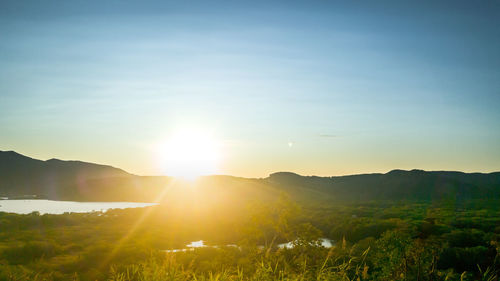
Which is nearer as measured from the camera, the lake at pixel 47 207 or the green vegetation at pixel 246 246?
the green vegetation at pixel 246 246

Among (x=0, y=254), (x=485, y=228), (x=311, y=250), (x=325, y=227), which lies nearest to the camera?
(x=311, y=250)

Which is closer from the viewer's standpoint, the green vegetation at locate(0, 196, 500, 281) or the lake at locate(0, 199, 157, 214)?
the green vegetation at locate(0, 196, 500, 281)

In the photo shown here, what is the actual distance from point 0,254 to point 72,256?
9.46 metres

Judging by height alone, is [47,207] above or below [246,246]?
above

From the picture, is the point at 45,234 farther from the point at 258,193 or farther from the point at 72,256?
the point at 258,193

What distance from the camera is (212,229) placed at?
99938 mm

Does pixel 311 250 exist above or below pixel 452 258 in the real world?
above

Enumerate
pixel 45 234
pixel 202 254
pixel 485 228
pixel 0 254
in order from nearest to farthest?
pixel 0 254
pixel 202 254
pixel 485 228
pixel 45 234

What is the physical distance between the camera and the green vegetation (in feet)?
34.7

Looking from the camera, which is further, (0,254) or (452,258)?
(0,254)

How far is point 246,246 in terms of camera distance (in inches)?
2079

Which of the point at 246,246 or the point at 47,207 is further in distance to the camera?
the point at 47,207

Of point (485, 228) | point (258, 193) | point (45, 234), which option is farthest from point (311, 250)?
point (258, 193)

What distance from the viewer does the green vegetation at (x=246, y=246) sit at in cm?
1059
